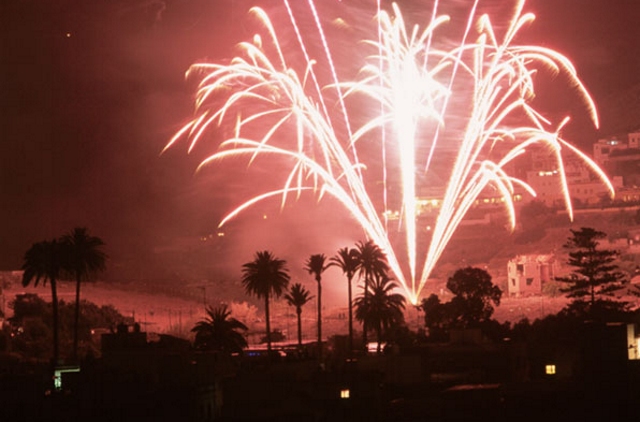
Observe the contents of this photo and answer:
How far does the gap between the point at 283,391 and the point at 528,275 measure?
60.8 metres

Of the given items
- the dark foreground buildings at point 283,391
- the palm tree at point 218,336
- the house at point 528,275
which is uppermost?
the house at point 528,275

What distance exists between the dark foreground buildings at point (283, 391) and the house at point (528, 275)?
50423mm

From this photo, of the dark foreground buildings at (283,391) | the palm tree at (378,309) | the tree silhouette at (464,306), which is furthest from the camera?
the tree silhouette at (464,306)

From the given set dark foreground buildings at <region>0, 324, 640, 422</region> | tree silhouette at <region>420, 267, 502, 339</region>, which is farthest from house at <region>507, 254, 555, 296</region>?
dark foreground buildings at <region>0, 324, 640, 422</region>

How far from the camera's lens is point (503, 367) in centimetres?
→ 5747

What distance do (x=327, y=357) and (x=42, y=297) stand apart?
36433mm

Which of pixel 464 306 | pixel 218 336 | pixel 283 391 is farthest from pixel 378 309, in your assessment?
pixel 283 391

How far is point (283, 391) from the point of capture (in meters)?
43.9

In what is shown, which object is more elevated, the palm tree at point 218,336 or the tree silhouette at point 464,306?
the tree silhouette at point 464,306

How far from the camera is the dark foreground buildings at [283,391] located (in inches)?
1537

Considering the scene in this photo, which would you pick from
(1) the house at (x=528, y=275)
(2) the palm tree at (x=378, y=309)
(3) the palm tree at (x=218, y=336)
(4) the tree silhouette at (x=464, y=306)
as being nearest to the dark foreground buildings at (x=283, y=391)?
(3) the palm tree at (x=218, y=336)

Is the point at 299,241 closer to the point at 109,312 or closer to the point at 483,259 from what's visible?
the point at 483,259

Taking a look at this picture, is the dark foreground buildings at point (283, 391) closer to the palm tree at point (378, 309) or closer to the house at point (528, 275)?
the palm tree at point (378, 309)

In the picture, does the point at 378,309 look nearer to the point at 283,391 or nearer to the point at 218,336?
the point at 218,336
